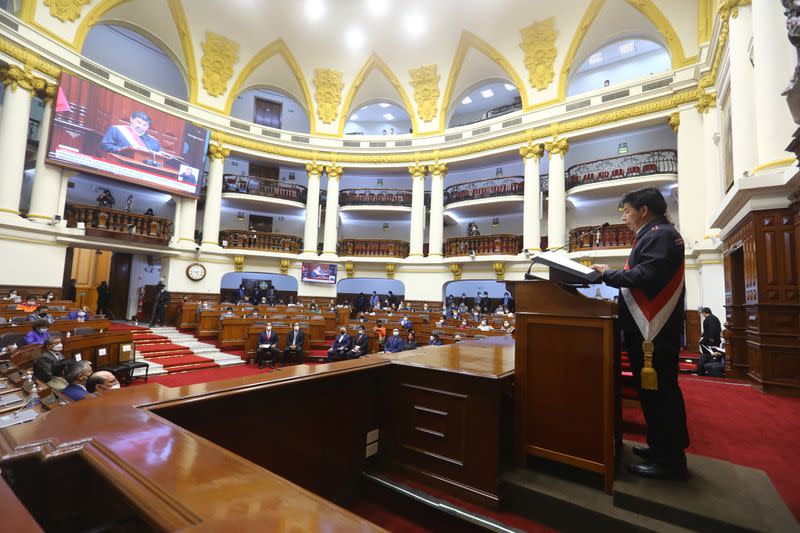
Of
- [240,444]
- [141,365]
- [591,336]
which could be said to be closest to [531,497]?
[591,336]

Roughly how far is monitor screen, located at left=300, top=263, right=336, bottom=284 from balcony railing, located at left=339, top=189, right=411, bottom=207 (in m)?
3.27

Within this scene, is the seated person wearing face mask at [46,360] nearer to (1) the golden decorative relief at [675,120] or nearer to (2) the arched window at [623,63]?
(1) the golden decorative relief at [675,120]

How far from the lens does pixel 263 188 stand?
52.1 feet

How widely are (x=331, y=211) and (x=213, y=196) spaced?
14.6 ft

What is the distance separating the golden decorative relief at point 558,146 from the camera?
40.5 ft

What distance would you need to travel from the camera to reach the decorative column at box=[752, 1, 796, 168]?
472cm

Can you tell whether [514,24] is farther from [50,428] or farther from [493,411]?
[50,428]

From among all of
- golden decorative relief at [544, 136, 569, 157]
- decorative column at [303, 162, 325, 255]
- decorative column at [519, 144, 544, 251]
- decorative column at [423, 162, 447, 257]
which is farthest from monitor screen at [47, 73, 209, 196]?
golden decorative relief at [544, 136, 569, 157]

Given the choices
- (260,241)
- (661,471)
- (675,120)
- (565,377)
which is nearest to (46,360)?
(565,377)

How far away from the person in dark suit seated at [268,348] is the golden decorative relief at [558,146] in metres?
10.5

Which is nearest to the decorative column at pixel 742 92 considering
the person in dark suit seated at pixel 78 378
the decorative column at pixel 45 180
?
the person in dark suit seated at pixel 78 378

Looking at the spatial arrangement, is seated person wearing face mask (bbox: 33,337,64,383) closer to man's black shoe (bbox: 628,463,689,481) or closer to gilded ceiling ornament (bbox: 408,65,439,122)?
man's black shoe (bbox: 628,463,689,481)

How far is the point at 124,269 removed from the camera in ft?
47.3

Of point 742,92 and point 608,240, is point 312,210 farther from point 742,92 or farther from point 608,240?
point 742,92
